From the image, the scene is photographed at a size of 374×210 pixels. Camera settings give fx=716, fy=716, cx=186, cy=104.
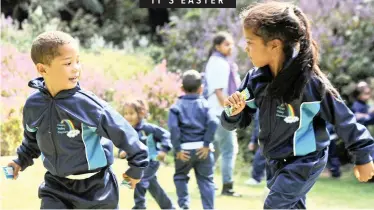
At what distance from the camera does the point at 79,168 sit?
3.23 meters

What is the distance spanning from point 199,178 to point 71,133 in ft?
7.08

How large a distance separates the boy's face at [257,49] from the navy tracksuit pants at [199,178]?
1.97m

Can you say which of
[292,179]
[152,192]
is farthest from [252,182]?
[292,179]

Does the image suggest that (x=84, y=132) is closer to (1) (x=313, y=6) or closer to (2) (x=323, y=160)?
(2) (x=323, y=160)

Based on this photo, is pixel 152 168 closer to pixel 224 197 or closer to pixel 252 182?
pixel 224 197

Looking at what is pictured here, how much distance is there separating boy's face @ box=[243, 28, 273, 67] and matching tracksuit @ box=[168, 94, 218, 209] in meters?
1.90

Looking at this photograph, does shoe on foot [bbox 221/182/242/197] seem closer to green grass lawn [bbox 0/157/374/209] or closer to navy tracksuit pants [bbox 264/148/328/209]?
green grass lawn [bbox 0/157/374/209]

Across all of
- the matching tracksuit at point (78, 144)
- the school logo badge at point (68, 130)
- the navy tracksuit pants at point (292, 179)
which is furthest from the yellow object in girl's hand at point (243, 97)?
the school logo badge at point (68, 130)

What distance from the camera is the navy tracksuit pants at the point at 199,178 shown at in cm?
519

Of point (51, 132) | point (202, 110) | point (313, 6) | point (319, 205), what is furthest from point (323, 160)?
point (313, 6)

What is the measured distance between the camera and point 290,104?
10.8 ft

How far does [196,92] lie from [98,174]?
2034mm

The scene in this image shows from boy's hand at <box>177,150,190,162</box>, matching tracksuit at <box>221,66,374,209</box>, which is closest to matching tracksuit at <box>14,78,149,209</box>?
matching tracksuit at <box>221,66,374,209</box>

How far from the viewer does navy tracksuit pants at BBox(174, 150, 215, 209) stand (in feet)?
17.0
